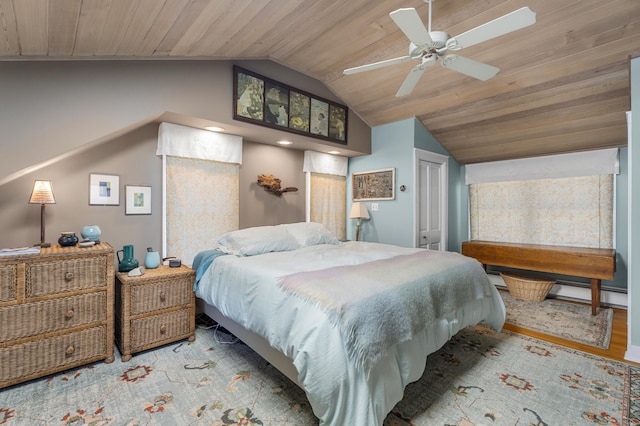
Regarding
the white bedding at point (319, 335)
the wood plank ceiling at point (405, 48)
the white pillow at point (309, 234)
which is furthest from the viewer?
the white pillow at point (309, 234)

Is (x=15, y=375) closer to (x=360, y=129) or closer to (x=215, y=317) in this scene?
(x=215, y=317)

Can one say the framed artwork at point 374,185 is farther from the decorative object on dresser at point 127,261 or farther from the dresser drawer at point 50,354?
the dresser drawer at point 50,354

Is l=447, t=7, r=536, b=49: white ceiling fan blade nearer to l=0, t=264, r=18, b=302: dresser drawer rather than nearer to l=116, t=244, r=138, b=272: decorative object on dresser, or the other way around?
l=116, t=244, r=138, b=272: decorative object on dresser

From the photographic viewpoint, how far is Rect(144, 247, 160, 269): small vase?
254 cm

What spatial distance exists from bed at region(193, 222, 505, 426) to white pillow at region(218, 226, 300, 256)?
0.06ft

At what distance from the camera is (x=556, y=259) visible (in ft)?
11.3

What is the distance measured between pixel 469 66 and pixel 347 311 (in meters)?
1.96

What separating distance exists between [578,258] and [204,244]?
425 cm

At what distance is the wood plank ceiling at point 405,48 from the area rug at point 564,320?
2015 millimetres

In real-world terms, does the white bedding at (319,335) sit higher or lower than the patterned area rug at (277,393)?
higher

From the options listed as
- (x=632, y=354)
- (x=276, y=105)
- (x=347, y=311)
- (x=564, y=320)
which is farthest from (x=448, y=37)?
(x=564, y=320)

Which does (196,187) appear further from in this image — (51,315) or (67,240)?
(51,315)

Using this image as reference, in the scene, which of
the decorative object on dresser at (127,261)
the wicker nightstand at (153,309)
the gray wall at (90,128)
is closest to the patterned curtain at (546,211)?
the gray wall at (90,128)

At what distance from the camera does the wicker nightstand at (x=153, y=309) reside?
218 cm
